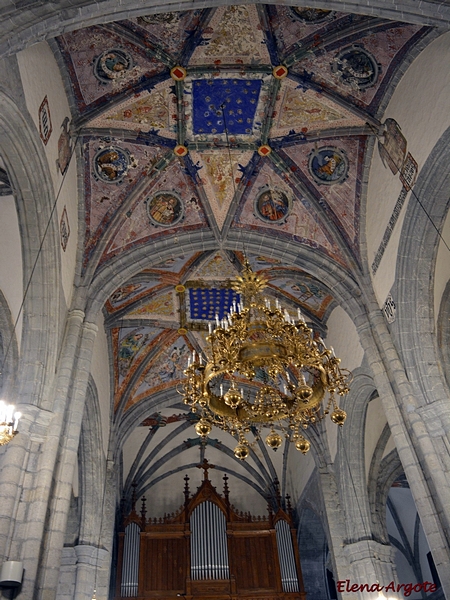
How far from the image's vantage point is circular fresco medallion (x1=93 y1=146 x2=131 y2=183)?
10.4 meters

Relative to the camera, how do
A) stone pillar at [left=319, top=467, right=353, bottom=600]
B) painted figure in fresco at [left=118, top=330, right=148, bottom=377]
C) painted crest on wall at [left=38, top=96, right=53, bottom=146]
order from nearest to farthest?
painted crest on wall at [left=38, top=96, right=53, bottom=146]
stone pillar at [left=319, top=467, right=353, bottom=600]
painted figure in fresco at [left=118, top=330, right=148, bottom=377]

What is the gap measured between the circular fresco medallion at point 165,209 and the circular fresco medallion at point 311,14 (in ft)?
13.7

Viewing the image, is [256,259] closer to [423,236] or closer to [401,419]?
[423,236]

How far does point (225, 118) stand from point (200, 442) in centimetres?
1196

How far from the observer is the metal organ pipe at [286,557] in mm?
15541

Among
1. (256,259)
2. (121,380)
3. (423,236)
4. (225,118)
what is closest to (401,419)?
(423,236)

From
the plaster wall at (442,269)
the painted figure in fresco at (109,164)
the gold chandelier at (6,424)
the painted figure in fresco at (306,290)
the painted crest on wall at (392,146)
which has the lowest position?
the gold chandelier at (6,424)

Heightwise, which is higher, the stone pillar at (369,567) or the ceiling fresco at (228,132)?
the ceiling fresco at (228,132)

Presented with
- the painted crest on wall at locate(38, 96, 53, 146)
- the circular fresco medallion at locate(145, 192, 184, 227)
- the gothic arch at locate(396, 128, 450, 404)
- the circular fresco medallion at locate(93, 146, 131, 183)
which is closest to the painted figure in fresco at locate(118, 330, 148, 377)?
the circular fresco medallion at locate(145, 192, 184, 227)

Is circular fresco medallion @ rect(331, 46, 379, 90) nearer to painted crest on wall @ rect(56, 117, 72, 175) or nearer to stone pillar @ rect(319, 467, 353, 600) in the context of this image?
painted crest on wall @ rect(56, 117, 72, 175)

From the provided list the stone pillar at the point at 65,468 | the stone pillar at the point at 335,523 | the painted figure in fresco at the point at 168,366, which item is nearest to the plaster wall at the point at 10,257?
the stone pillar at the point at 65,468

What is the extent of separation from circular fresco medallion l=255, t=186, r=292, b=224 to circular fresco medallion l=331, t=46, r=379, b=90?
2.62m

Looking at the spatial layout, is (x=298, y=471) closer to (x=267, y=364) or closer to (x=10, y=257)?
(x=267, y=364)

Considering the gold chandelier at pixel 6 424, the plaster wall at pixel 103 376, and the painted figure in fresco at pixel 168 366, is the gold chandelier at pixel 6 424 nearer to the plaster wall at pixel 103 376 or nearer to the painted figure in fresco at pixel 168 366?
the plaster wall at pixel 103 376
